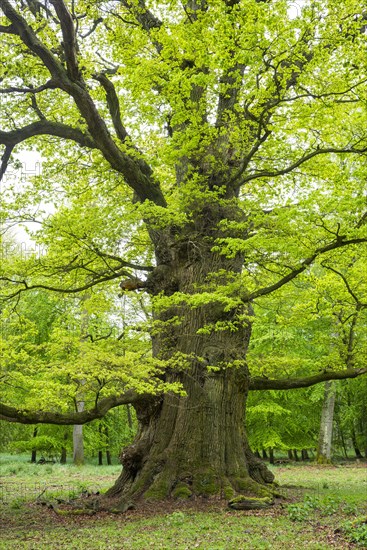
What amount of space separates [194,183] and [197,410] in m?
4.15

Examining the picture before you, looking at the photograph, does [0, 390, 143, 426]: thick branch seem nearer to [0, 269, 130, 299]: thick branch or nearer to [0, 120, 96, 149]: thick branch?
[0, 269, 130, 299]: thick branch

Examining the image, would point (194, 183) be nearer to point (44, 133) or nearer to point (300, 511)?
point (44, 133)

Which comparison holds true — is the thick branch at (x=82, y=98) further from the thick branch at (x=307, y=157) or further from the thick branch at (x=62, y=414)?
the thick branch at (x=62, y=414)

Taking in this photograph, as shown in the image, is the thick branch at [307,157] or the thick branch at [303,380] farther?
the thick branch at [303,380]

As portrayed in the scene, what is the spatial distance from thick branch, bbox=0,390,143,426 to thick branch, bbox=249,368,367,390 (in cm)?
288

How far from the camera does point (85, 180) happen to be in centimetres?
1281

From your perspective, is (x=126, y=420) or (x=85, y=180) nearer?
(x=85, y=180)

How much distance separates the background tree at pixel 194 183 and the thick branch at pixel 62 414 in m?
0.03

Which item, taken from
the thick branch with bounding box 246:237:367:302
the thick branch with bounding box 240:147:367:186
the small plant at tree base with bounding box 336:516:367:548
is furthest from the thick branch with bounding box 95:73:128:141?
Result: the small plant at tree base with bounding box 336:516:367:548

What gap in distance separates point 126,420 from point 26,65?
81.3 feet

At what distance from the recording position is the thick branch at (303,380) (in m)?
11.0

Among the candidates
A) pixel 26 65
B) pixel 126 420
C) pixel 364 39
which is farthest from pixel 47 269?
pixel 126 420

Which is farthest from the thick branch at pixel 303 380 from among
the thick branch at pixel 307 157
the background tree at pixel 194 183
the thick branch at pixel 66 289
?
the thick branch at pixel 307 157

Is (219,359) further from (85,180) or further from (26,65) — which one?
(26,65)
